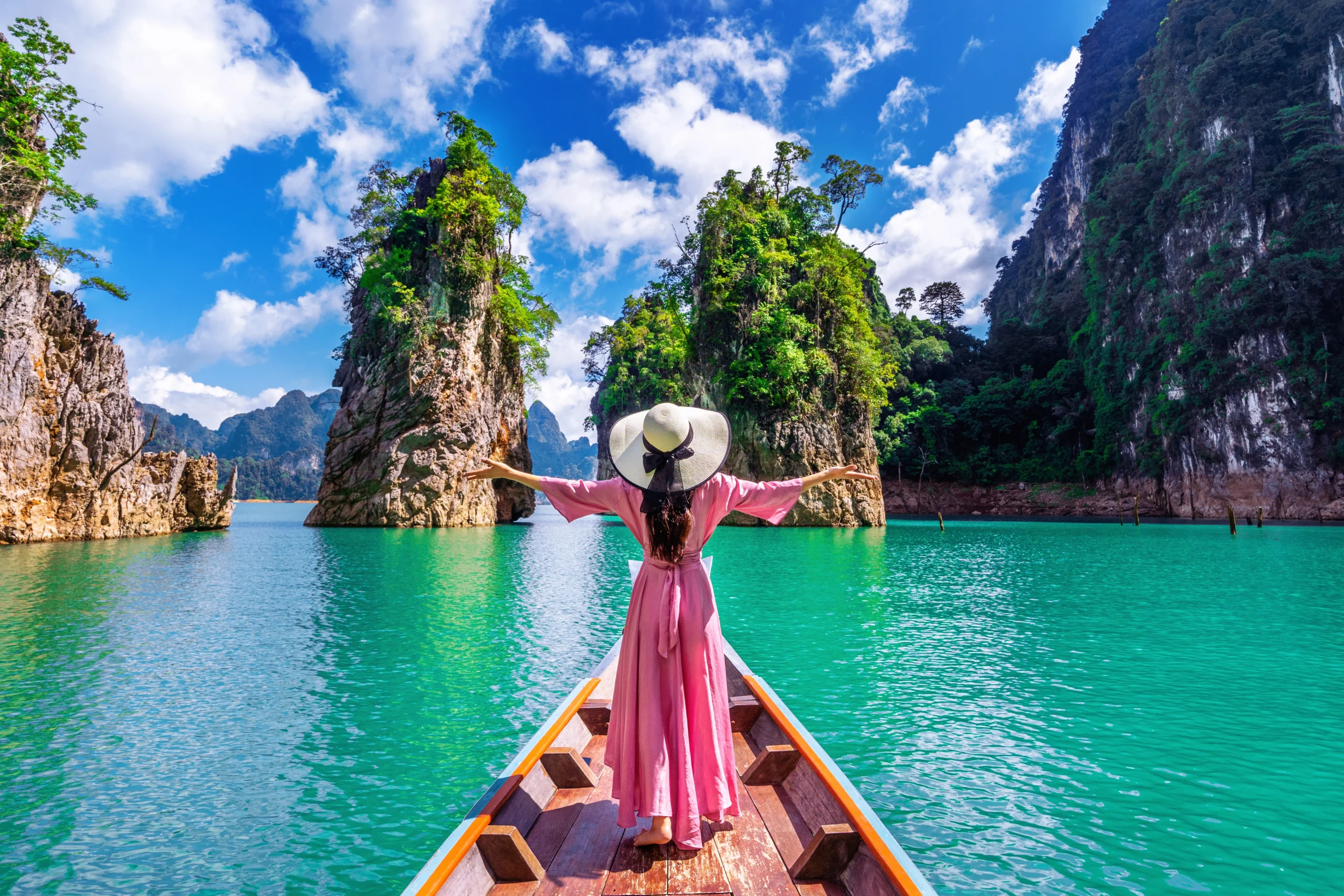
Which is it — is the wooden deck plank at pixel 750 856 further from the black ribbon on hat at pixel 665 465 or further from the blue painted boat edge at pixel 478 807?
the black ribbon on hat at pixel 665 465

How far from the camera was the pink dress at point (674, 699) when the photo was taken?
281 cm

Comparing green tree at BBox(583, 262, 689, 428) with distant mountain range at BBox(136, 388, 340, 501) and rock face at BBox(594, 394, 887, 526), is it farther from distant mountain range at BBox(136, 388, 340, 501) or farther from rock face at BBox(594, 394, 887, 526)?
distant mountain range at BBox(136, 388, 340, 501)

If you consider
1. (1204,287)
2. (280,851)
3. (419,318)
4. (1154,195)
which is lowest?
(280,851)

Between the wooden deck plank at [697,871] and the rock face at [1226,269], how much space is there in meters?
45.7

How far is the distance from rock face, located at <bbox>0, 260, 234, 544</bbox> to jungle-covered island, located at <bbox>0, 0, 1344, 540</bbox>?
0.12 meters

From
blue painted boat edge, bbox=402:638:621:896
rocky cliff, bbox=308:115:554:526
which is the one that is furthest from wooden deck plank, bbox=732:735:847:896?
rocky cliff, bbox=308:115:554:526

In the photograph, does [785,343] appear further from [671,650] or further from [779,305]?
[671,650]

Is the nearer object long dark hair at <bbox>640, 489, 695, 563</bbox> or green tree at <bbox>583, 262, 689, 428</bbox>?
long dark hair at <bbox>640, 489, 695, 563</bbox>

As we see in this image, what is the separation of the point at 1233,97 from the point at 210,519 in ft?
197

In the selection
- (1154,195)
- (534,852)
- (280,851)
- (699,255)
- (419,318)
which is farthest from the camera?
(1154,195)

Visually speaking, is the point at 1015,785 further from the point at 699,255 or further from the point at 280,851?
the point at 699,255

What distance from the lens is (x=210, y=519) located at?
99.2ft

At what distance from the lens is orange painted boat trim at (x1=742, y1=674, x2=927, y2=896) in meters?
2.14

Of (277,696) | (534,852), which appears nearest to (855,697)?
(534,852)
